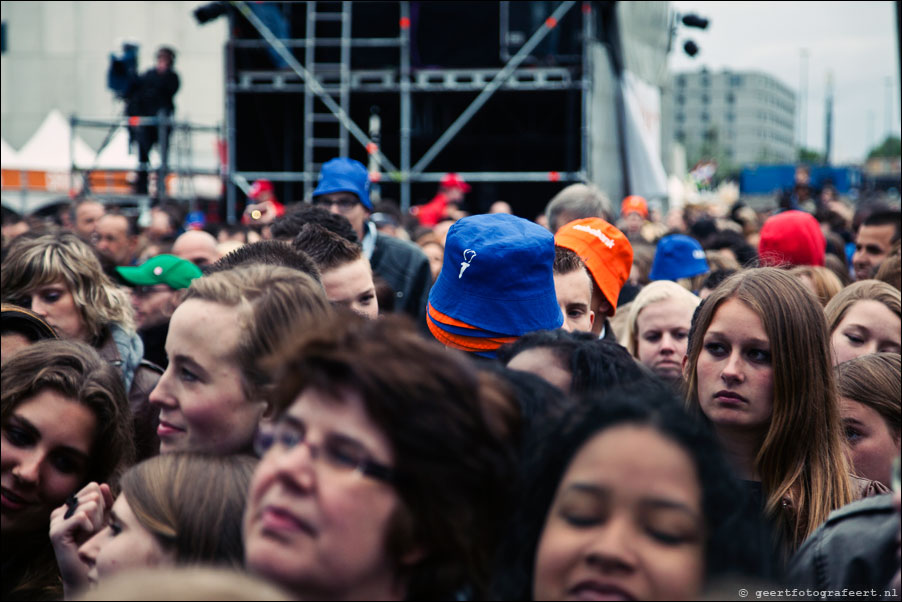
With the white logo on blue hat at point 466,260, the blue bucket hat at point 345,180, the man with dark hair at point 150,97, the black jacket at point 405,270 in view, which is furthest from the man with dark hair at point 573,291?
the man with dark hair at point 150,97

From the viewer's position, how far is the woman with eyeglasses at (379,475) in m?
1.56

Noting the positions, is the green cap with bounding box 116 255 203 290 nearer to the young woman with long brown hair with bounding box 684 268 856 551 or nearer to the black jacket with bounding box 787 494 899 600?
the young woman with long brown hair with bounding box 684 268 856 551

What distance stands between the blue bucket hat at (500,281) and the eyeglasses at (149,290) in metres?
2.71

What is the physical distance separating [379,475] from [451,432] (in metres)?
0.13

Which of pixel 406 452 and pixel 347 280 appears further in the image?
pixel 347 280

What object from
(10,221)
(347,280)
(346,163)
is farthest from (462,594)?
(10,221)

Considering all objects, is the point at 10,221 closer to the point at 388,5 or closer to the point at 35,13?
the point at 388,5

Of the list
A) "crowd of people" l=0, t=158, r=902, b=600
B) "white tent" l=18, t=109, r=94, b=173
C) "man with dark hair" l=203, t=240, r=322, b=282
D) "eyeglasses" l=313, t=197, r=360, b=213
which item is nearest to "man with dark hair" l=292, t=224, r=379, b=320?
"crowd of people" l=0, t=158, r=902, b=600

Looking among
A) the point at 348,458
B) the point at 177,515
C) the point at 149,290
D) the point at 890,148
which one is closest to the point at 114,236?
the point at 149,290

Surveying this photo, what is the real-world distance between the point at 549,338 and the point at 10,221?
7208mm

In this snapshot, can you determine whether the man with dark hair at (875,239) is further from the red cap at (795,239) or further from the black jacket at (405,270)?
the black jacket at (405,270)

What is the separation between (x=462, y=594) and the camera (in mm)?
1722

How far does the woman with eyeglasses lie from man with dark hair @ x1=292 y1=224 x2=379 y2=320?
2080 mm

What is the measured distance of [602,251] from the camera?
4223 mm
